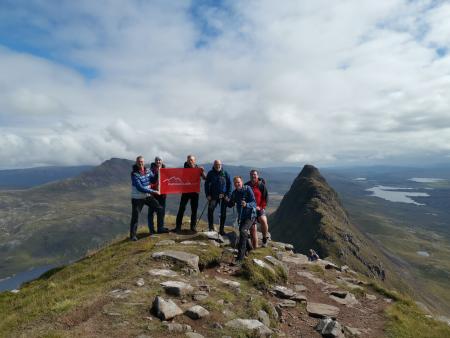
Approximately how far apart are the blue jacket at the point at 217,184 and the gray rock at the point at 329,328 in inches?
388

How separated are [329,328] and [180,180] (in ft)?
44.4

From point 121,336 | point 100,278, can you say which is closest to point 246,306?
point 121,336

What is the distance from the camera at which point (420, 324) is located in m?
17.2

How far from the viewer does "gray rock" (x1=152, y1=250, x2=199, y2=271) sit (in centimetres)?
1708

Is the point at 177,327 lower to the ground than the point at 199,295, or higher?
lower

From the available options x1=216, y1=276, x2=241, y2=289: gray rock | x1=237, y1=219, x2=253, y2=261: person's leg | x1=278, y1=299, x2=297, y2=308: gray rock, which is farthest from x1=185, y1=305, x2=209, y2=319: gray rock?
x1=237, y1=219, x2=253, y2=261: person's leg

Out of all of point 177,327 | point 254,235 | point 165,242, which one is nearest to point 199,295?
point 177,327

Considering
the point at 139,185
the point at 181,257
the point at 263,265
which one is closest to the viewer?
the point at 181,257

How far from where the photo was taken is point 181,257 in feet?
57.2

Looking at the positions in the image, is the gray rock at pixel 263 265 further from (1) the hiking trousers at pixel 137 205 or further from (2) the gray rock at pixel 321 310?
(1) the hiking trousers at pixel 137 205

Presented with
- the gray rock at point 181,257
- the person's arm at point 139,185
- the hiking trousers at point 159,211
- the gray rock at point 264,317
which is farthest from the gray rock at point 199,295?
the hiking trousers at point 159,211

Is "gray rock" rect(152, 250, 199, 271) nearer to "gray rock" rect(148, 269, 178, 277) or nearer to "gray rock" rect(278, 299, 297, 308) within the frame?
"gray rock" rect(148, 269, 178, 277)

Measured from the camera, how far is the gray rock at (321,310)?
1612 cm

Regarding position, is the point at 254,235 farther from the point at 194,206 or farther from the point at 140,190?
the point at 140,190
